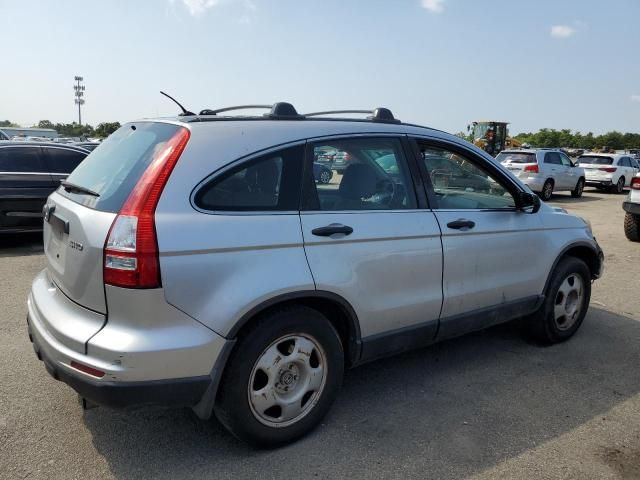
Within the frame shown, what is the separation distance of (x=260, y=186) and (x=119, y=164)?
0.77 metres

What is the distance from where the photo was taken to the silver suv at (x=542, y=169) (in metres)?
17.6

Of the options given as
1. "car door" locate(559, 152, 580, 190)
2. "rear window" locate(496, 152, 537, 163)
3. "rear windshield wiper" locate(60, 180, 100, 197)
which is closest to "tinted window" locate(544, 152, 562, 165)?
"car door" locate(559, 152, 580, 190)

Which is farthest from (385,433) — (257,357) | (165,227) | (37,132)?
(37,132)

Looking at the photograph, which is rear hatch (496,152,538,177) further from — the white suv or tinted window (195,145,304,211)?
tinted window (195,145,304,211)

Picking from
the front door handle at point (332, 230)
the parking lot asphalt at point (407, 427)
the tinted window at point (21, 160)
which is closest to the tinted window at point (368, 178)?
the front door handle at point (332, 230)

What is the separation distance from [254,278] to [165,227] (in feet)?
1.60

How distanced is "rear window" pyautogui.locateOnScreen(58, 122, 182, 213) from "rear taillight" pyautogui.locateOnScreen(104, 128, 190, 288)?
0.10 meters

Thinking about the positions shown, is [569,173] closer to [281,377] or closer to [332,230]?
[332,230]

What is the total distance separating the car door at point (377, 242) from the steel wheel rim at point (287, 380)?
333 mm

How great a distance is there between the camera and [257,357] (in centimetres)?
264

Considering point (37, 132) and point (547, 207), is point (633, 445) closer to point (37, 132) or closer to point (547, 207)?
point (547, 207)

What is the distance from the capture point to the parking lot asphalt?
271 cm

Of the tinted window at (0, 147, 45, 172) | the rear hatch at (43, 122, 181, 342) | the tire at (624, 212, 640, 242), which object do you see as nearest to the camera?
the rear hatch at (43, 122, 181, 342)

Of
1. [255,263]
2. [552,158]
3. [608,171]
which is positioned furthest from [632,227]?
[608,171]
